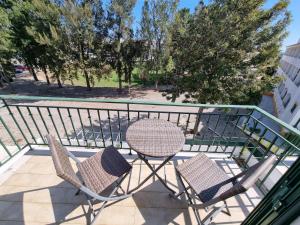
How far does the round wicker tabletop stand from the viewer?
5.86ft

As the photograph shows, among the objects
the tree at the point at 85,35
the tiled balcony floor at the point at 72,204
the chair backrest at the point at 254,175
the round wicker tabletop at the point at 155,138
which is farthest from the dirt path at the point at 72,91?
the chair backrest at the point at 254,175

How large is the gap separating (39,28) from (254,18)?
13.6 m

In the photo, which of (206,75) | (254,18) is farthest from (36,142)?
(254,18)

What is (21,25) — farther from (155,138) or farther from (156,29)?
(155,138)

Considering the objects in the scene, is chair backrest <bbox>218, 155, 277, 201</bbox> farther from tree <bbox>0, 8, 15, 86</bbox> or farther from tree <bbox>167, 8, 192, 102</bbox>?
tree <bbox>0, 8, 15, 86</bbox>

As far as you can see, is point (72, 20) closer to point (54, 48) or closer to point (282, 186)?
point (54, 48)

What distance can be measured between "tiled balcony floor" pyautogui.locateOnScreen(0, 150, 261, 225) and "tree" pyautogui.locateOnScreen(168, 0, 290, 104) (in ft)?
15.8

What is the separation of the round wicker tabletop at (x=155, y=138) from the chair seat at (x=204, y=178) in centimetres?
29

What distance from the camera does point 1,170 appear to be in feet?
7.12

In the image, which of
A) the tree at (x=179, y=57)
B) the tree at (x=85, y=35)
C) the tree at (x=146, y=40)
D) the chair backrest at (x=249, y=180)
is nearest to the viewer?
the chair backrest at (x=249, y=180)

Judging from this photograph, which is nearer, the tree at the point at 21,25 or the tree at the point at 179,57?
the tree at the point at 179,57

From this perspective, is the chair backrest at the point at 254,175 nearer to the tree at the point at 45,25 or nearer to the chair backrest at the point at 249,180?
the chair backrest at the point at 249,180

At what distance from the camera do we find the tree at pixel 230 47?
18.0 ft

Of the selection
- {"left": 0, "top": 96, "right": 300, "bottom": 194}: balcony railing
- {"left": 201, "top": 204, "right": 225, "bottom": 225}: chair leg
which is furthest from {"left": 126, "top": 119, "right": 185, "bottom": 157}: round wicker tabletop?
{"left": 201, "top": 204, "right": 225, "bottom": 225}: chair leg
